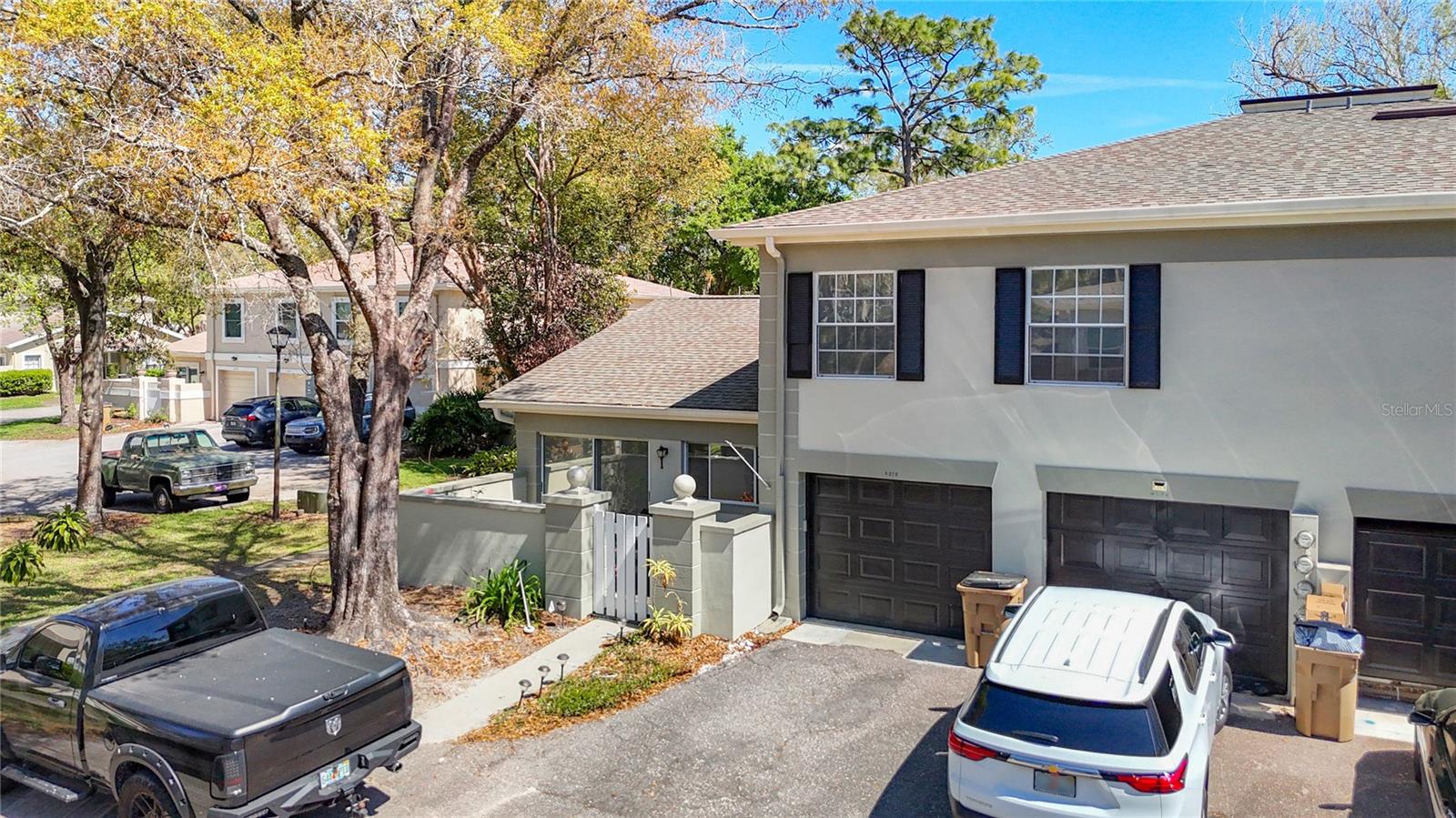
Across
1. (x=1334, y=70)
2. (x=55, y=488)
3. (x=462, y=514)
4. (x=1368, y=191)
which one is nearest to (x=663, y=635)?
(x=462, y=514)

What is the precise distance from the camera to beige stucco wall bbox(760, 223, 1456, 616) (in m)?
9.56

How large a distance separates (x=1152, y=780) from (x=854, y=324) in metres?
7.14

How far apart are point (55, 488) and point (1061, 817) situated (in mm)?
27209

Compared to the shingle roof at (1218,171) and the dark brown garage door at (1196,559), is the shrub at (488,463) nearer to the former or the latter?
the shingle roof at (1218,171)

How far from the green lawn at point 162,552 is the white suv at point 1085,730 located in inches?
531

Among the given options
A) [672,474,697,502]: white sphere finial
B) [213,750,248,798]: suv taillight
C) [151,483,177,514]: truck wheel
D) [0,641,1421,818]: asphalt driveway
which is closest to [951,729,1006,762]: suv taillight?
[0,641,1421,818]: asphalt driveway

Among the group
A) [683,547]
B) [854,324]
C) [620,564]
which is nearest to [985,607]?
[683,547]

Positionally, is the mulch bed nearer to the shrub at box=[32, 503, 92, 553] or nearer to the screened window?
the screened window

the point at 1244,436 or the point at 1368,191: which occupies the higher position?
the point at 1368,191

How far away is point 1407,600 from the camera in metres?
9.73

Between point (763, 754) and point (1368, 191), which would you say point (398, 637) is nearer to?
point (763, 754)

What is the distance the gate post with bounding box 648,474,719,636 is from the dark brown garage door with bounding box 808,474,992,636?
166 cm

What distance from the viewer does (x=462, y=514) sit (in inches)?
559

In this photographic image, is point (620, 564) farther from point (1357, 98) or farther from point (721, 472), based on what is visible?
point (1357, 98)
